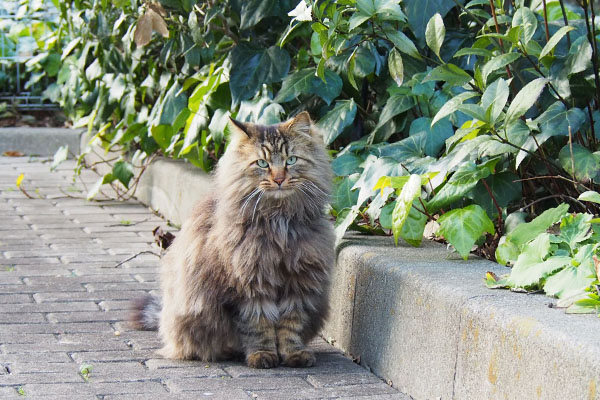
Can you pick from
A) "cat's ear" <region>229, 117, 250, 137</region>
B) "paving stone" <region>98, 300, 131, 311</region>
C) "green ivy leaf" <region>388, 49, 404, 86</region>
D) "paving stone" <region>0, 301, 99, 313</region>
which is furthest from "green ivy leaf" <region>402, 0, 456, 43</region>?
"paving stone" <region>0, 301, 99, 313</region>

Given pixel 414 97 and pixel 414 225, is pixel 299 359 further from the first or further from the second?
pixel 414 97

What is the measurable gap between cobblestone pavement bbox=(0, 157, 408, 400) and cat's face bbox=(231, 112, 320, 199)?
0.78 meters

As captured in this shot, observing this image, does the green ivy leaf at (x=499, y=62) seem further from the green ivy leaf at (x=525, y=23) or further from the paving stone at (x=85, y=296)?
the paving stone at (x=85, y=296)

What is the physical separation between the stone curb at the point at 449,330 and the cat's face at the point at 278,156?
1.47ft

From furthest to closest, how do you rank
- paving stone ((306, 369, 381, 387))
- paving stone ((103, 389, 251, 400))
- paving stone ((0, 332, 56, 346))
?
paving stone ((0, 332, 56, 346))
paving stone ((306, 369, 381, 387))
paving stone ((103, 389, 251, 400))

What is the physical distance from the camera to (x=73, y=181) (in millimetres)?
8469

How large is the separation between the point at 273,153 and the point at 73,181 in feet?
16.2

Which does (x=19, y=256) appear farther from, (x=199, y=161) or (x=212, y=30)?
(x=212, y=30)

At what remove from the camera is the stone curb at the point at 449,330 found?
105 inches

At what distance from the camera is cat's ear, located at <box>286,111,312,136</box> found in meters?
4.03

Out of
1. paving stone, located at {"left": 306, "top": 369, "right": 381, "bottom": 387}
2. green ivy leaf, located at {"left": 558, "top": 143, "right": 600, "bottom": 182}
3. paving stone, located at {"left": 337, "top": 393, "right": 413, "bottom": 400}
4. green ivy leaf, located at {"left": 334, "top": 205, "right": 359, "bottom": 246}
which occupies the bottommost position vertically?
paving stone, located at {"left": 306, "top": 369, "right": 381, "bottom": 387}

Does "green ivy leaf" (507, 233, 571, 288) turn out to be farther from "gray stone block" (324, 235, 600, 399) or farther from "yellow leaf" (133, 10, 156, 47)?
"yellow leaf" (133, 10, 156, 47)

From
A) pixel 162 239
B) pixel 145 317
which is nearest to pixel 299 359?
pixel 145 317

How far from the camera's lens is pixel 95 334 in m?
4.33
